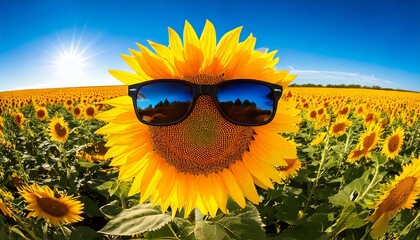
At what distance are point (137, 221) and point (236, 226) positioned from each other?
0.44 metres

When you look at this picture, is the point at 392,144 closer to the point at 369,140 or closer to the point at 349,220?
the point at 369,140

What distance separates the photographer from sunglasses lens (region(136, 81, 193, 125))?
56.3 inches

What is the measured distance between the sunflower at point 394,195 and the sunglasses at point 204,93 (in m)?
1.23

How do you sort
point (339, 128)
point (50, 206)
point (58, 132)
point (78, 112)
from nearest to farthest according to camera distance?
1. point (50, 206)
2. point (58, 132)
3. point (339, 128)
4. point (78, 112)

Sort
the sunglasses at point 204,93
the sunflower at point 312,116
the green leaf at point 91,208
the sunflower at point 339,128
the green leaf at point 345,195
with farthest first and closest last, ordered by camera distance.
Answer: the sunflower at point 312,116, the sunflower at point 339,128, the green leaf at point 91,208, the green leaf at point 345,195, the sunglasses at point 204,93

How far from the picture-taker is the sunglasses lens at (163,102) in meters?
1.43

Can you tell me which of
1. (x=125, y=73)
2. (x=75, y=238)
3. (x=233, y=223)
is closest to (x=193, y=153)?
(x=233, y=223)

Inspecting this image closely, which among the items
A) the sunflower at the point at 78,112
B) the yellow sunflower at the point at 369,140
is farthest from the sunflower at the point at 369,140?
the sunflower at the point at 78,112

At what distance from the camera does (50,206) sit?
280cm

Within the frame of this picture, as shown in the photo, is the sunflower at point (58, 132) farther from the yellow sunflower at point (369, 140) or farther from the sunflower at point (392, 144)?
the sunflower at point (392, 144)

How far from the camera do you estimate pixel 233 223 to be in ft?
5.32

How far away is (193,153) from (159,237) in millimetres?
481

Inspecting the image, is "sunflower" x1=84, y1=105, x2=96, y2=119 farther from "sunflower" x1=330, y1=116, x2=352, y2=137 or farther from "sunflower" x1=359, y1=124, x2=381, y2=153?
"sunflower" x1=359, y1=124, x2=381, y2=153

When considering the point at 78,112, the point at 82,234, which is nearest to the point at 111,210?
the point at 82,234
